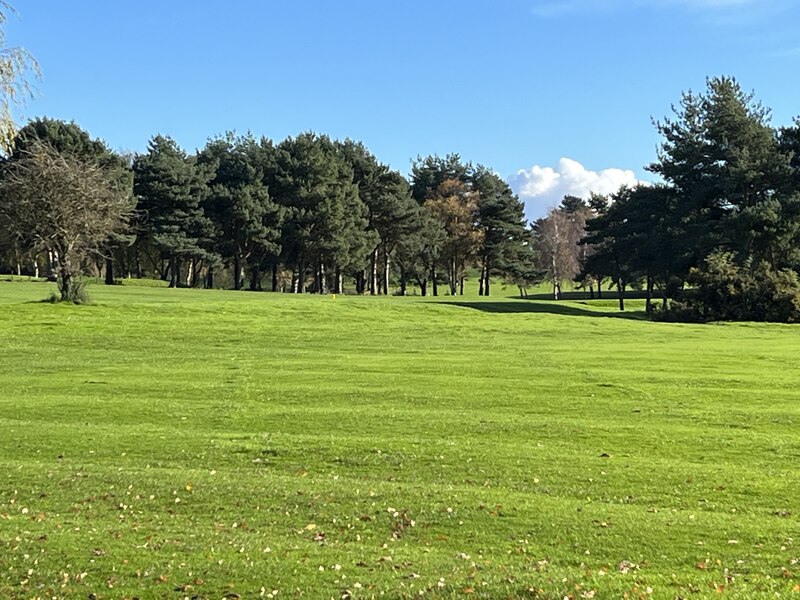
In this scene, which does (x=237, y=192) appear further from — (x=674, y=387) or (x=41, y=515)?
(x=41, y=515)

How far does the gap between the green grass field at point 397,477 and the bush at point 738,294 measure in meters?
30.9

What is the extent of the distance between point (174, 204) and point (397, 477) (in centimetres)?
7646

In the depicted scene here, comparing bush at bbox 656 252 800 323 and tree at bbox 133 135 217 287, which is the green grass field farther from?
tree at bbox 133 135 217 287

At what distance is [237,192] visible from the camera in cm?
8412

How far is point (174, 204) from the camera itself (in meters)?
83.3

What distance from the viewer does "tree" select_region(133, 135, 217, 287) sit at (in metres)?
81.0

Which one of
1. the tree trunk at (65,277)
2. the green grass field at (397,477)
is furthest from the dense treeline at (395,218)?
the green grass field at (397,477)

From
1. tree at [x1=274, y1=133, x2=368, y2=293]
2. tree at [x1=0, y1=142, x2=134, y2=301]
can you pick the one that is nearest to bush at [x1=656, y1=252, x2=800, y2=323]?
tree at [x1=274, y1=133, x2=368, y2=293]

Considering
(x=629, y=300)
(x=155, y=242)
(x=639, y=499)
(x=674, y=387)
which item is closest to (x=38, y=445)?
(x=639, y=499)

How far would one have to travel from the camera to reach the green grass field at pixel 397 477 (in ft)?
24.3

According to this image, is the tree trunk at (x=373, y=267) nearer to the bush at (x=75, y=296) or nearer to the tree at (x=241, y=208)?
the tree at (x=241, y=208)

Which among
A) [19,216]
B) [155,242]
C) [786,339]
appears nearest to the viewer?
[786,339]

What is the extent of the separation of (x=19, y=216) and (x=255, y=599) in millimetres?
40973

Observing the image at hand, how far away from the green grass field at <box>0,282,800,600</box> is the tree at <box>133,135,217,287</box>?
179 ft
